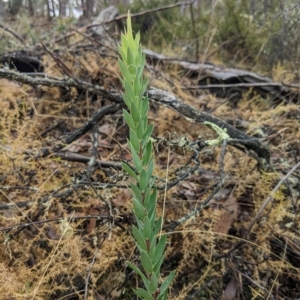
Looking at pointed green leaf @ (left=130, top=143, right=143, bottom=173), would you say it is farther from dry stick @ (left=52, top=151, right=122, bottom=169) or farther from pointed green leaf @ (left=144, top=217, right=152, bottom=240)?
dry stick @ (left=52, top=151, right=122, bottom=169)

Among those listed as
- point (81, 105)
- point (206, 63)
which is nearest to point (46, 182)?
point (81, 105)

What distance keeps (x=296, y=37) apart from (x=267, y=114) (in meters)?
1.18

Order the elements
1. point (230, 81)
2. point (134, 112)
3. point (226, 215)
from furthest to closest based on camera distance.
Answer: point (230, 81) → point (226, 215) → point (134, 112)

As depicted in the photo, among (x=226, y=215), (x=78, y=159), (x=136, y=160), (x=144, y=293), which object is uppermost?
(x=136, y=160)

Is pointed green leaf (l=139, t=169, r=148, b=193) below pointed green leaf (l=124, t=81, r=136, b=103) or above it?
below

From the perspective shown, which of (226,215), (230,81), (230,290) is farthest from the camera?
(230,81)

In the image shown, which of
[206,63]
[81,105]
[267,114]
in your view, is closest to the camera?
[267,114]

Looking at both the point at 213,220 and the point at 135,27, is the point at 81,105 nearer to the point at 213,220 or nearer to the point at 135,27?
the point at 213,220

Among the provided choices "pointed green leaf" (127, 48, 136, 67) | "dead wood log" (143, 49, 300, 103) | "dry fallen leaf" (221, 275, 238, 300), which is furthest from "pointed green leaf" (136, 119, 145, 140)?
"dead wood log" (143, 49, 300, 103)

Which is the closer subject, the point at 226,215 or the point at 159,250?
the point at 159,250

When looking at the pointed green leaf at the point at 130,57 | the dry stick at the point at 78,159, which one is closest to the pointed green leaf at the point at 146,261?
the pointed green leaf at the point at 130,57

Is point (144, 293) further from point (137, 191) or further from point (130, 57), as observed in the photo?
point (130, 57)

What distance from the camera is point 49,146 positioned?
5.84ft

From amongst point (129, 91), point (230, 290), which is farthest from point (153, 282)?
point (230, 290)
